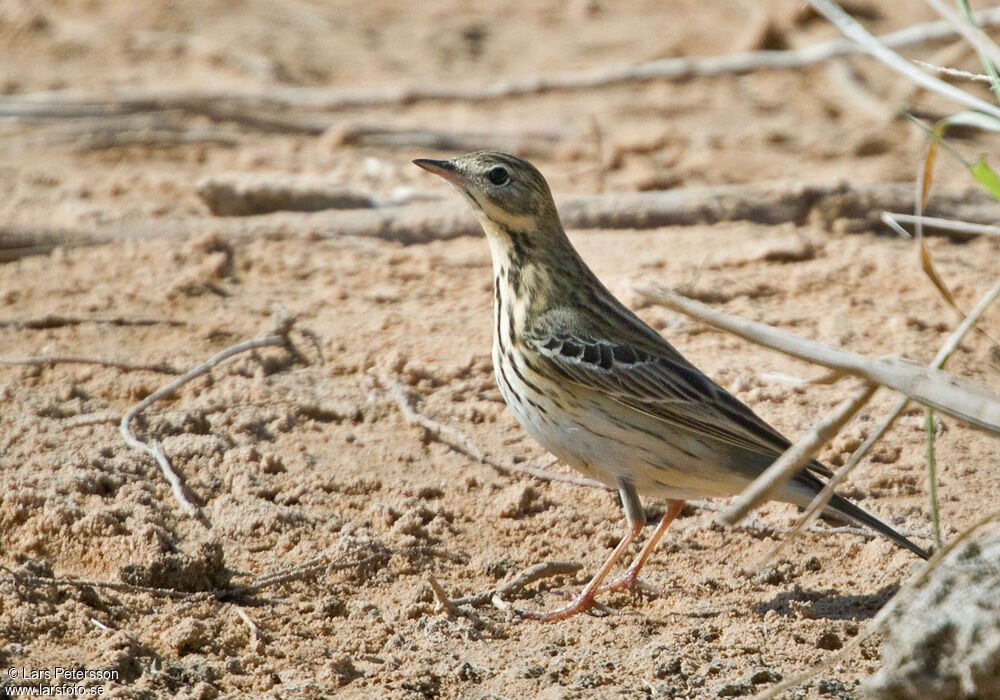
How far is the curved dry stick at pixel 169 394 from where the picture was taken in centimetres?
462

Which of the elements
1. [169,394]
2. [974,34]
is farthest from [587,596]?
[974,34]

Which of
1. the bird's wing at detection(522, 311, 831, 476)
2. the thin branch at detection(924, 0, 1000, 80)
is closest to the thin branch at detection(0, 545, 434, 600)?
the bird's wing at detection(522, 311, 831, 476)

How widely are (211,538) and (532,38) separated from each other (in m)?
7.73

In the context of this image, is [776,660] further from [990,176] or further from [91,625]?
[91,625]

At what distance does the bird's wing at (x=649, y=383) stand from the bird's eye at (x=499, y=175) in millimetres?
683

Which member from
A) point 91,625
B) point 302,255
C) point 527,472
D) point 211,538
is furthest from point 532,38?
point 91,625

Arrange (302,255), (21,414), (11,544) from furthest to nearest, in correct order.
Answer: (302,255), (21,414), (11,544)

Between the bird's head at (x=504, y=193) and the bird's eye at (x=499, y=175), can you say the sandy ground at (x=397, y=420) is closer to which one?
the bird's head at (x=504, y=193)

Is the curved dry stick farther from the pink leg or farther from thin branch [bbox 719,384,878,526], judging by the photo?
thin branch [bbox 719,384,878,526]

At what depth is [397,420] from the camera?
5.46m

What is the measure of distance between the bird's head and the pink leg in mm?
1371

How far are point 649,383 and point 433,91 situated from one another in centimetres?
517

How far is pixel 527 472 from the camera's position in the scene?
5129 millimetres

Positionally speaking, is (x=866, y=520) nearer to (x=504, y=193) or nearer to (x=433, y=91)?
(x=504, y=193)
